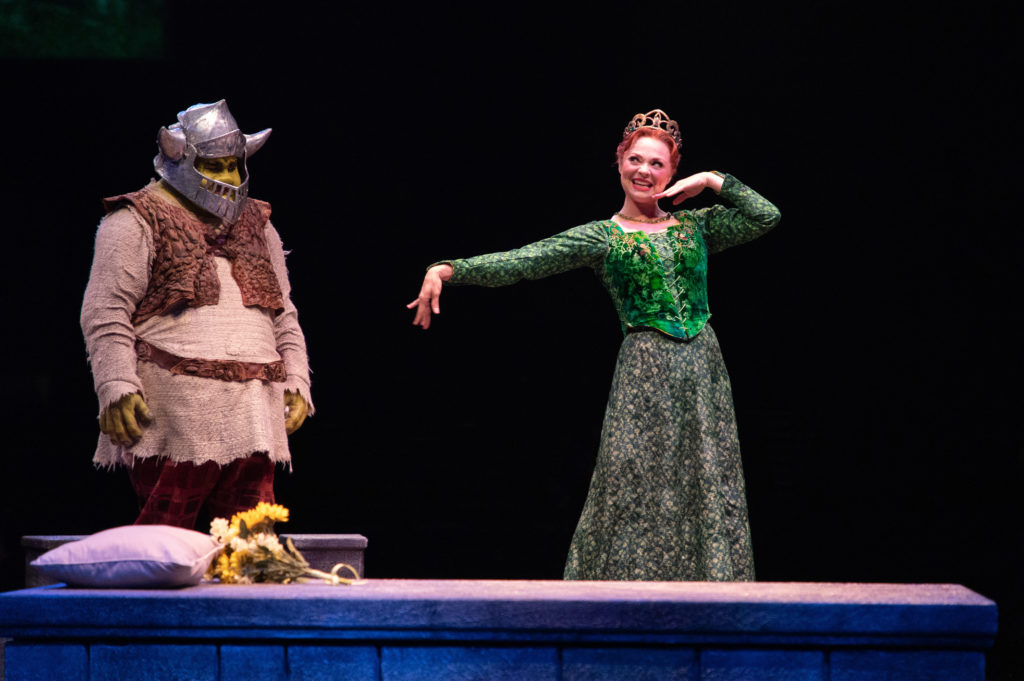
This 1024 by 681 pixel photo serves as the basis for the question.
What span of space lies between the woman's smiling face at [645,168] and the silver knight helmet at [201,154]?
1.03 m

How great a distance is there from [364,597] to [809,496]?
7.49 feet

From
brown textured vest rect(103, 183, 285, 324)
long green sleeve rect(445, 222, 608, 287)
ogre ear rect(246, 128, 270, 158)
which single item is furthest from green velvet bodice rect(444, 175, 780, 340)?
ogre ear rect(246, 128, 270, 158)

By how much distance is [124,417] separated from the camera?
10.5 feet

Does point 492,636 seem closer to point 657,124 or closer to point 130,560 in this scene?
point 130,560

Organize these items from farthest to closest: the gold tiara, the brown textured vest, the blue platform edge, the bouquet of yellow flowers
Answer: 1. the gold tiara
2. the brown textured vest
3. the bouquet of yellow flowers
4. the blue platform edge

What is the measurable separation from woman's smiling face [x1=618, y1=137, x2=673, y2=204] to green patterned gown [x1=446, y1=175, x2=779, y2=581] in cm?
12

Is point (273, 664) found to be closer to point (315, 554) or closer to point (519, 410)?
point (315, 554)

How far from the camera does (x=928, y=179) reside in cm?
421

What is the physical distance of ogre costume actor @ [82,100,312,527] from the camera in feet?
10.6

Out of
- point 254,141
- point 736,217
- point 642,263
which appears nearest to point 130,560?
point 254,141

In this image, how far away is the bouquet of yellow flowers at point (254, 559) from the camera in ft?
8.72

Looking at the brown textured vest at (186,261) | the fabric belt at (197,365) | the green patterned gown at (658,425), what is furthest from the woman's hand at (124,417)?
the green patterned gown at (658,425)

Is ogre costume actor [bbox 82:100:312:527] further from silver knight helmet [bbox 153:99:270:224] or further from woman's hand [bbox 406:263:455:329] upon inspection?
woman's hand [bbox 406:263:455:329]

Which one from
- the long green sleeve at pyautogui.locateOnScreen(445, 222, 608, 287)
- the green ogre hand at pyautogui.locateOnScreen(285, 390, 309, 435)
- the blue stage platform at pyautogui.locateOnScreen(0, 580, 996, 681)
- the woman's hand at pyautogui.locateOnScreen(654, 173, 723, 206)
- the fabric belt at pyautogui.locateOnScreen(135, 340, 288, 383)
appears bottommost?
the blue stage platform at pyautogui.locateOnScreen(0, 580, 996, 681)
